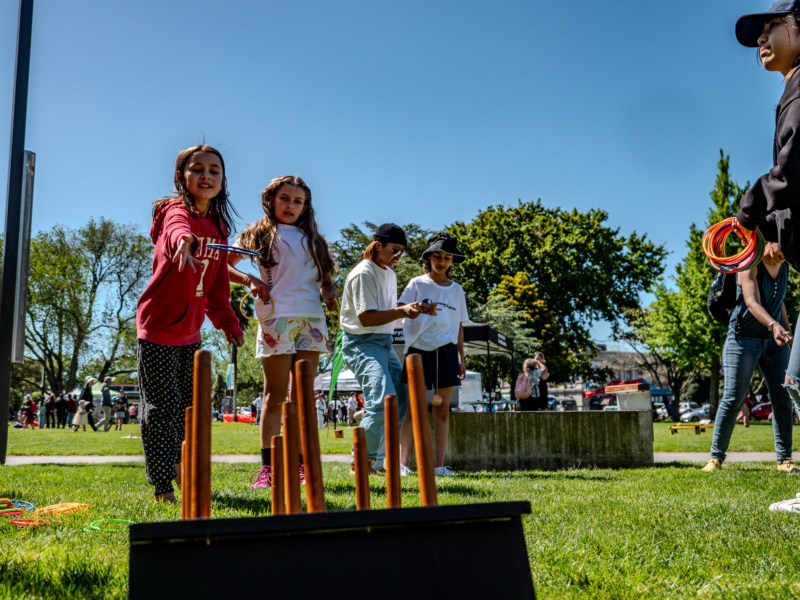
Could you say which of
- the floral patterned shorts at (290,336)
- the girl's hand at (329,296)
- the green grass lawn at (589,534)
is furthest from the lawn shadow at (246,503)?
the girl's hand at (329,296)

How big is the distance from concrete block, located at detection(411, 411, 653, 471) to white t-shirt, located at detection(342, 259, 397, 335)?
2.13m

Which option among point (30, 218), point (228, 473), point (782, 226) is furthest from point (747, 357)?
point (30, 218)

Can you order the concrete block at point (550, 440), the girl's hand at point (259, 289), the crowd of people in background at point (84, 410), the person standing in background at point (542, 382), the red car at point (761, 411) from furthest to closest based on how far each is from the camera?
1. the red car at point (761, 411)
2. the crowd of people in background at point (84, 410)
3. the person standing in background at point (542, 382)
4. the concrete block at point (550, 440)
5. the girl's hand at point (259, 289)

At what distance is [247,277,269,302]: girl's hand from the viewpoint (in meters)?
4.25

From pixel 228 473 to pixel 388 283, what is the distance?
2.43 m

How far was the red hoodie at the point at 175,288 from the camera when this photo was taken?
379 cm

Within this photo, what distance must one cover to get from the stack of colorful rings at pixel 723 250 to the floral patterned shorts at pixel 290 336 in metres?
2.77

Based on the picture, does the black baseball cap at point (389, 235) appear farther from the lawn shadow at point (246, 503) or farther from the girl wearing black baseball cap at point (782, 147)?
the girl wearing black baseball cap at point (782, 147)

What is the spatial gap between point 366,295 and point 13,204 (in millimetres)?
4303

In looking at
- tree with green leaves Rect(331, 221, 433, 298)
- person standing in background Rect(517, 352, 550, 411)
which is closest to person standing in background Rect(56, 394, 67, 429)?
tree with green leaves Rect(331, 221, 433, 298)

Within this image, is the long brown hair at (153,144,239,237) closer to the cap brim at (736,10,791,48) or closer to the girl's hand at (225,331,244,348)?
the girl's hand at (225,331,244,348)

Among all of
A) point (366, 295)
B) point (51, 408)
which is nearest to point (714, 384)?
point (51, 408)

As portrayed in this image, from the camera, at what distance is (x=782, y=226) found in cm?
310

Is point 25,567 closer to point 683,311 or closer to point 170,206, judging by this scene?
point 170,206
